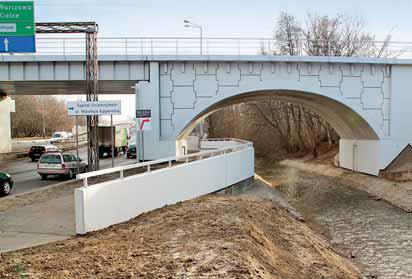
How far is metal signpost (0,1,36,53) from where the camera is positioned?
64.5 feet

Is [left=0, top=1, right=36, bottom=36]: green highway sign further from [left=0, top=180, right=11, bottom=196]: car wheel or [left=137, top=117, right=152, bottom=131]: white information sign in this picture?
[left=0, top=180, right=11, bottom=196]: car wheel

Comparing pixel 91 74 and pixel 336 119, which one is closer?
pixel 91 74

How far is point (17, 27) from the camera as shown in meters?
19.8

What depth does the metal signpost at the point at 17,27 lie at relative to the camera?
19.7m

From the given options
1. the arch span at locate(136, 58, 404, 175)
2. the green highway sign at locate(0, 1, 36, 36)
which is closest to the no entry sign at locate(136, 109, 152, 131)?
the arch span at locate(136, 58, 404, 175)

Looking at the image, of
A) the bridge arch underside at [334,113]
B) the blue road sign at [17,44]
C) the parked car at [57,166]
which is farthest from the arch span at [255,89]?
the blue road sign at [17,44]

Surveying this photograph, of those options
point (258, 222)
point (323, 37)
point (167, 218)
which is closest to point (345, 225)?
point (258, 222)

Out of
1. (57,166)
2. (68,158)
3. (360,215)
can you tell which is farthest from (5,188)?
(360,215)

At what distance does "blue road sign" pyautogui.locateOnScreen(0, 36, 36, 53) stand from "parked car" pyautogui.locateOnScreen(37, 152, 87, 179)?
557cm

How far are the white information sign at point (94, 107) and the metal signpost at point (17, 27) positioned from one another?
15.7 ft

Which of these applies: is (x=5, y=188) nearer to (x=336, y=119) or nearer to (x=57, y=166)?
(x=57, y=166)

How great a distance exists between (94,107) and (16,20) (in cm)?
692

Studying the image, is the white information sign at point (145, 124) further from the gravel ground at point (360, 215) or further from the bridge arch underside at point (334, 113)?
the gravel ground at point (360, 215)

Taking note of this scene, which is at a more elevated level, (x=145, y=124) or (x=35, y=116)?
(x=35, y=116)
